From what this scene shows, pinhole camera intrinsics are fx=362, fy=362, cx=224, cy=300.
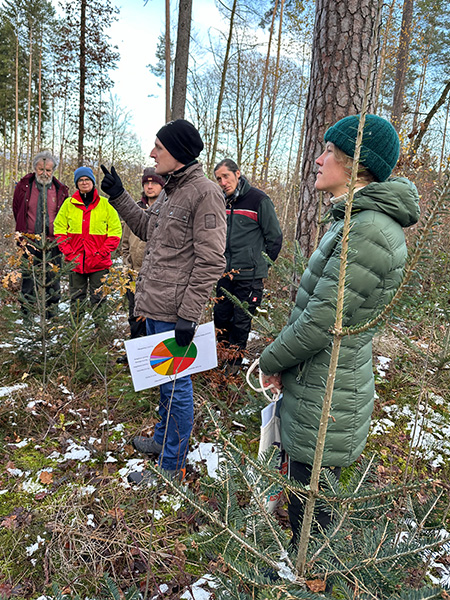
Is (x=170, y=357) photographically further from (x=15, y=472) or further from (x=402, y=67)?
(x=402, y=67)

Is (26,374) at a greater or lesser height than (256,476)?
lesser

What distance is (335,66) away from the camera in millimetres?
2863

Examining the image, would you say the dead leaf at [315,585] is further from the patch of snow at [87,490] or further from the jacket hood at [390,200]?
the patch of snow at [87,490]

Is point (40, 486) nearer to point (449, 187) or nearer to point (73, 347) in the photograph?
point (73, 347)

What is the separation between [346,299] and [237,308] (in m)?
2.78

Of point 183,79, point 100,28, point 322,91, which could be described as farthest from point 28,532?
point 100,28

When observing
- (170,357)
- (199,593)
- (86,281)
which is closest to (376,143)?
(170,357)

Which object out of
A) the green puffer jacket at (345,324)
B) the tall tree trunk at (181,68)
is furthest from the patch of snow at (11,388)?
the tall tree trunk at (181,68)

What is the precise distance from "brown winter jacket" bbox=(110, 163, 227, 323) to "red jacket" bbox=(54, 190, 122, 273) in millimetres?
2327

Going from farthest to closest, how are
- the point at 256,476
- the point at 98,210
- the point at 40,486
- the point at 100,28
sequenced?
the point at 100,28 → the point at 98,210 → the point at 40,486 → the point at 256,476

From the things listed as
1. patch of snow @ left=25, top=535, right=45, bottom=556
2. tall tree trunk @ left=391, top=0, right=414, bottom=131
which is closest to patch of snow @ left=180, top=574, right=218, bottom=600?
patch of snow @ left=25, top=535, right=45, bottom=556

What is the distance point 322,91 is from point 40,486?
371cm

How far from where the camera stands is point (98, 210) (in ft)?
14.8

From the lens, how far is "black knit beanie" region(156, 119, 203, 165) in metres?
2.24
